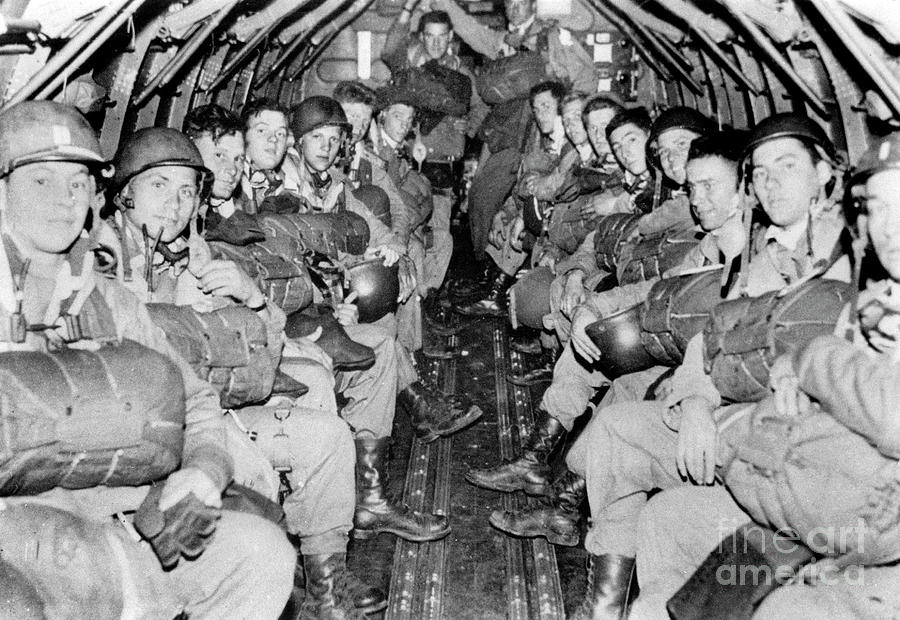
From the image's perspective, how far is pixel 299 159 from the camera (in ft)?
15.1

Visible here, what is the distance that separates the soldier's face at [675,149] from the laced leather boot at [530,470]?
1.46 metres

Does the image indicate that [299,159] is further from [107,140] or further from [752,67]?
[752,67]

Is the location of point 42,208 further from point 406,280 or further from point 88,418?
point 406,280

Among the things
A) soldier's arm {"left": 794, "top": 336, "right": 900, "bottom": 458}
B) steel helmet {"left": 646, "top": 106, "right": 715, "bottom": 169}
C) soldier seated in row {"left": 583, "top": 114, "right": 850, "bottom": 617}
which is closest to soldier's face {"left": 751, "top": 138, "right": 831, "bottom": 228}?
soldier seated in row {"left": 583, "top": 114, "right": 850, "bottom": 617}

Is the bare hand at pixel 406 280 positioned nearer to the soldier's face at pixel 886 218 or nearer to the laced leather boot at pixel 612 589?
the laced leather boot at pixel 612 589

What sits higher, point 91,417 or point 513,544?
point 91,417

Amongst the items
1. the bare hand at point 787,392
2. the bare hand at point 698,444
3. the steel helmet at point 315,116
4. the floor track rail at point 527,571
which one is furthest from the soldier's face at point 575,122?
the bare hand at point 787,392

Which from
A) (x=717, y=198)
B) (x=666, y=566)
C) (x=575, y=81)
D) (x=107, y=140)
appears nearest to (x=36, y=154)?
(x=107, y=140)

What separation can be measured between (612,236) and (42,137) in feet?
10.3

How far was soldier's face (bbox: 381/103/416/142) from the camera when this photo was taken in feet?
20.9

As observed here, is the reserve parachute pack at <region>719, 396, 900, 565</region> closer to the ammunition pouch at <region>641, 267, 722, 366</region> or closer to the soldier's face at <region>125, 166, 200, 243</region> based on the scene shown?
the ammunition pouch at <region>641, 267, 722, 366</region>

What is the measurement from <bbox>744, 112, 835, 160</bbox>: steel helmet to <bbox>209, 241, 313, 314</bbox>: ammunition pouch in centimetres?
199

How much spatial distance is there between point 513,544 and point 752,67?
9.91ft

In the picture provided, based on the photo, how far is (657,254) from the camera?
4086 mm
